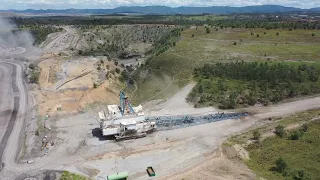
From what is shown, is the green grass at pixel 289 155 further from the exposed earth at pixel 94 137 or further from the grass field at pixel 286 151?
the exposed earth at pixel 94 137

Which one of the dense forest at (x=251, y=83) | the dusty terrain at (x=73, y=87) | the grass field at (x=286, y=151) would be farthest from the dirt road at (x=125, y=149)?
the dense forest at (x=251, y=83)

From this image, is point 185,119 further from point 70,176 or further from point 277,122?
point 70,176

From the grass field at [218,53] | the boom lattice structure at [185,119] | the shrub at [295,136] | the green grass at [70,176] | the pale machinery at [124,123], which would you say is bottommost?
the green grass at [70,176]

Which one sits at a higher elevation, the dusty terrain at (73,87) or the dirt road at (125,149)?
the dusty terrain at (73,87)

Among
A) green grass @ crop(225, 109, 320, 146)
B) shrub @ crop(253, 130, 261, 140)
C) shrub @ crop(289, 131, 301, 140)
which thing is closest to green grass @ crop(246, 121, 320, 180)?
shrub @ crop(289, 131, 301, 140)

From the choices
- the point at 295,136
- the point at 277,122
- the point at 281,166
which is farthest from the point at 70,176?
the point at 277,122

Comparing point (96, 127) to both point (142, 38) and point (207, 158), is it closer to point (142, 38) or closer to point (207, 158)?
point (207, 158)

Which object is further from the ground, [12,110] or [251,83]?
[251,83]
